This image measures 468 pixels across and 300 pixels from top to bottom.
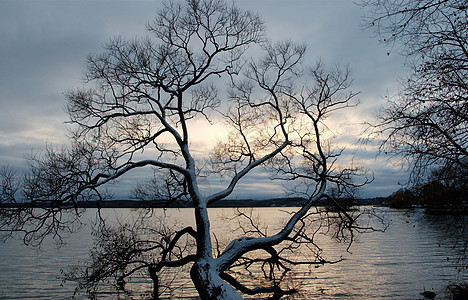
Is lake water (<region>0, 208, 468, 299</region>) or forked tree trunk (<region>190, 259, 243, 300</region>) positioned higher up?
forked tree trunk (<region>190, 259, 243, 300</region>)

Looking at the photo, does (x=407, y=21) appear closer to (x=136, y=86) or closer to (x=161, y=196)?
(x=136, y=86)

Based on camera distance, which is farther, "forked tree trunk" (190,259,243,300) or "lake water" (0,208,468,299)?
"lake water" (0,208,468,299)

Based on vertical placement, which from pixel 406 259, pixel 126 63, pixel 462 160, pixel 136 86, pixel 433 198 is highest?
pixel 126 63

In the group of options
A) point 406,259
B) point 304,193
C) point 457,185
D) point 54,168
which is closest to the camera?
point 457,185

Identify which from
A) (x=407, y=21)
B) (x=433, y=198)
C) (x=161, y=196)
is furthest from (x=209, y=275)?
(x=407, y=21)

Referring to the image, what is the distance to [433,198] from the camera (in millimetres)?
7184

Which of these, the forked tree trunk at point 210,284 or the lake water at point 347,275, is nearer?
the forked tree trunk at point 210,284

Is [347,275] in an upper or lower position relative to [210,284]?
lower

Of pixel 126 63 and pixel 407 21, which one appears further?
pixel 126 63

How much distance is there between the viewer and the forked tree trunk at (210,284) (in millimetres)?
9758

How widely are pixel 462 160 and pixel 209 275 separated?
292 inches

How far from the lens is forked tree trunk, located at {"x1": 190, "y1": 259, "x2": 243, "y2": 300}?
32.0ft

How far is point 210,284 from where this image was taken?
1008 cm

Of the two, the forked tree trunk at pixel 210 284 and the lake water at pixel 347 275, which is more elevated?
the forked tree trunk at pixel 210 284
